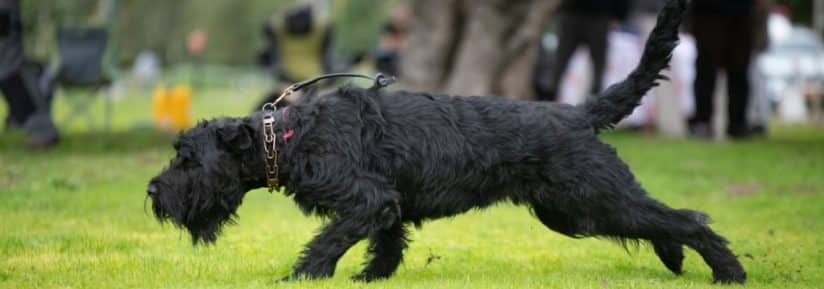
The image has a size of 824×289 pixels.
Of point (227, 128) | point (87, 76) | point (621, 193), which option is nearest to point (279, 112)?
point (227, 128)

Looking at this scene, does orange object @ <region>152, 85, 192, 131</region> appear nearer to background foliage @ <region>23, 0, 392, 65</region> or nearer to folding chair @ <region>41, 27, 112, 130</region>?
folding chair @ <region>41, 27, 112, 130</region>

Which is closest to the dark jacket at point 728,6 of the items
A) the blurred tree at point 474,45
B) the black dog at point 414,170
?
the blurred tree at point 474,45

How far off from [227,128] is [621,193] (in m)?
1.98

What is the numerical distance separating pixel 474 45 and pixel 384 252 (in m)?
10.2

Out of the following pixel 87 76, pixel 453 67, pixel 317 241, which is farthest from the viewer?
pixel 453 67

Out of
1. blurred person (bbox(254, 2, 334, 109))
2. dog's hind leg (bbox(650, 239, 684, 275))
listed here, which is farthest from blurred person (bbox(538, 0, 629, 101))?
dog's hind leg (bbox(650, 239, 684, 275))

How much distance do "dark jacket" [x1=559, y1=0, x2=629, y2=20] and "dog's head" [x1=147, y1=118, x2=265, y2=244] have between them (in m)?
11.6

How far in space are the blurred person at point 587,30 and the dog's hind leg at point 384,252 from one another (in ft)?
35.6

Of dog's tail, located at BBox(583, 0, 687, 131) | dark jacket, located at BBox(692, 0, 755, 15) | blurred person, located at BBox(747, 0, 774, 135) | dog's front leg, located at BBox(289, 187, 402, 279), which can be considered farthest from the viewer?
blurred person, located at BBox(747, 0, 774, 135)

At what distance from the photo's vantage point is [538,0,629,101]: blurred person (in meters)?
17.0

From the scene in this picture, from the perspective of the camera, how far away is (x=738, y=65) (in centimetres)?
1574

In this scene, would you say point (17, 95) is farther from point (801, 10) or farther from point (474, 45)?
point (801, 10)

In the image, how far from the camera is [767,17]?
19.1 metres

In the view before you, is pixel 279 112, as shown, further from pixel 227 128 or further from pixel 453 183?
pixel 453 183
